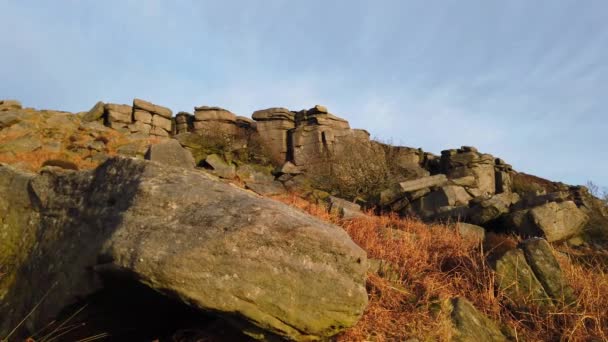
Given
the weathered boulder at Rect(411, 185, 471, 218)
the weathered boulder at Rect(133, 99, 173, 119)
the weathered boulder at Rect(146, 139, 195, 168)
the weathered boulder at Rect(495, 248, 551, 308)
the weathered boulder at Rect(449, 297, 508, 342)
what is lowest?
the weathered boulder at Rect(449, 297, 508, 342)

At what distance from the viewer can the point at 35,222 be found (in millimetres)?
4453

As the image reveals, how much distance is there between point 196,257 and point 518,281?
390 cm

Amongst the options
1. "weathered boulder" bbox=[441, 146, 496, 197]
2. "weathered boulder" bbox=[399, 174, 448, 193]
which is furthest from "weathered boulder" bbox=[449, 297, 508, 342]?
"weathered boulder" bbox=[441, 146, 496, 197]

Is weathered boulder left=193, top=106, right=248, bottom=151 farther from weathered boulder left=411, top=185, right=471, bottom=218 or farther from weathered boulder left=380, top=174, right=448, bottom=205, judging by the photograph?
weathered boulder left=411, top=185, right=471, bottom=218

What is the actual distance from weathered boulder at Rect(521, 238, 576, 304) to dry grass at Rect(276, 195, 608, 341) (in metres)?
0.16

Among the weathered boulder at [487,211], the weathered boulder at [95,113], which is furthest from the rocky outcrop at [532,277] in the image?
the weathered boulder at [95,113]

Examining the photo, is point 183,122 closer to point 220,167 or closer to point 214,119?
point 214,119

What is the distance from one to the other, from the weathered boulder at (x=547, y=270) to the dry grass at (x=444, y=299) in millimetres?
158

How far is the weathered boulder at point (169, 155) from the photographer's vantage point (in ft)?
50.9

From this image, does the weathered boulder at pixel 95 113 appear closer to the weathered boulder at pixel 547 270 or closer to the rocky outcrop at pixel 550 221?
the rocky outcrop at pixel 550 221

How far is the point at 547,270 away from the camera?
4.96 meters

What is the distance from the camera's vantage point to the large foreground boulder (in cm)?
310

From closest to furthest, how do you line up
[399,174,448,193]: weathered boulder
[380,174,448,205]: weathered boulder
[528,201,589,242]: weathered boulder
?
1. [528,201,589,242]: weathered boulder
2. [380,174,448,205]: weathered boulder
3. [399,174,448,193]: weathered boulder

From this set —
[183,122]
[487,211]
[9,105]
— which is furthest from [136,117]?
[487,211]
